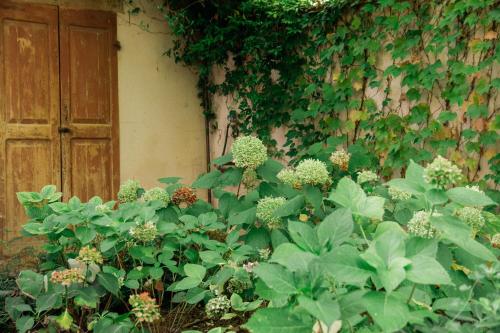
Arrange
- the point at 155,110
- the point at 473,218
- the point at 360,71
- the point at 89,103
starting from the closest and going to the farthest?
the point at 473,218 → the point at 360,71 → the point at 89,103 → the point at 155,110

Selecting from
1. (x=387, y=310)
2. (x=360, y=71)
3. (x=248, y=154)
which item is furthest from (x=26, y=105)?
(x=387, y=310)

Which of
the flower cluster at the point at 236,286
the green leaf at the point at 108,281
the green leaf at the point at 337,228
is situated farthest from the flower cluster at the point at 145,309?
the green leaf at the point at 337,228

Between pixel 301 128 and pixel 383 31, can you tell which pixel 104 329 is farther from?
pixel 301 128

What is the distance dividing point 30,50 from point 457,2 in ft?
12.3

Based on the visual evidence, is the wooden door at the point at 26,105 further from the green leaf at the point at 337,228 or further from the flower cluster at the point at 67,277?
the green leaf at the point at 337,228

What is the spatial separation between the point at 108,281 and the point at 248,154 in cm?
51

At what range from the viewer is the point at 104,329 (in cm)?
133

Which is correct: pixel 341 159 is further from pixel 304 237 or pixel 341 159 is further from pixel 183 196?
pixel 304 237

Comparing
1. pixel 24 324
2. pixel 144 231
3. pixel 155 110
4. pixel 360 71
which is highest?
pixel 360 71

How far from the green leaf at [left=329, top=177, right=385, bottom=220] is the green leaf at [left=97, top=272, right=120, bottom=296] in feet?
2.18

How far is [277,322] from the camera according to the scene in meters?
0.84

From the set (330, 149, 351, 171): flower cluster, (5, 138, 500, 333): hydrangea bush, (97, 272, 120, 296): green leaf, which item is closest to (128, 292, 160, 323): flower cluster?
(5, 138, 500, 333): hydrangea bush

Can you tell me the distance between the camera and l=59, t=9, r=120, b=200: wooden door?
204 inches

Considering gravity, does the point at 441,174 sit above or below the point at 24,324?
above
